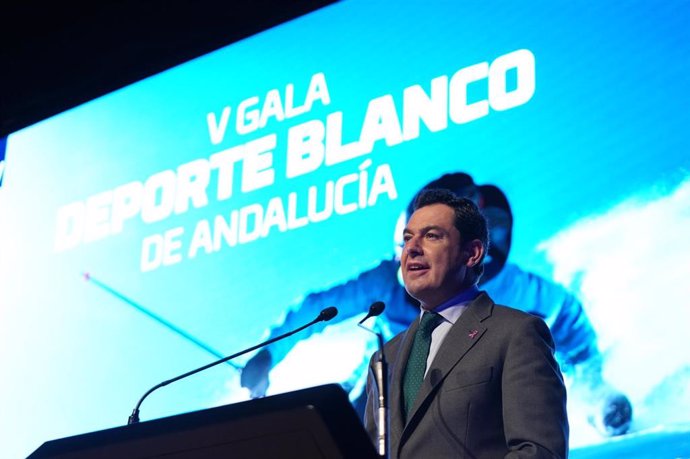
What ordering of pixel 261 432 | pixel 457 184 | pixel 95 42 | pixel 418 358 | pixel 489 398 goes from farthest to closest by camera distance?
pixel 95 42
pixel 457 184
pixel 418 358
pixel 489 398
pixel 261 432

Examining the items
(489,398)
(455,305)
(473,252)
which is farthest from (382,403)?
(473,252)

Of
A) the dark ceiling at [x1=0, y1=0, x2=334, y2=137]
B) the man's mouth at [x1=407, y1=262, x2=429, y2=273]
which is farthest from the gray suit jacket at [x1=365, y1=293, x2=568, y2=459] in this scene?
the dark ceiling at [x1=0, y1=0, x2=334, y2=137]

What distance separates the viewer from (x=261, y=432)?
1.66 m

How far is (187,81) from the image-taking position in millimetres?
5094

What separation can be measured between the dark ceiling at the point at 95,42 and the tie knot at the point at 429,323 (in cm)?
261

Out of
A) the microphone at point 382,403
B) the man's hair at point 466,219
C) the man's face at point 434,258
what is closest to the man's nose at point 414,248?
the man's face at point 434,258

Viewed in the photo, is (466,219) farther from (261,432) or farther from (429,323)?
(261,432)

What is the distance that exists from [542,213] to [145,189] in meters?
2.20

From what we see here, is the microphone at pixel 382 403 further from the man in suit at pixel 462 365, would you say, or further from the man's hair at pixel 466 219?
the man's hair at pixel 466 219

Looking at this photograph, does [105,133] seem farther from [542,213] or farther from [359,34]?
[542,213]

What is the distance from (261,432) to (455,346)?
948 mm

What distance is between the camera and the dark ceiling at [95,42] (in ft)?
17.0

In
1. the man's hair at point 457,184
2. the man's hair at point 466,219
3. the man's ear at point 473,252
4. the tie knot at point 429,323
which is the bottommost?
the tie knot at point 429,323

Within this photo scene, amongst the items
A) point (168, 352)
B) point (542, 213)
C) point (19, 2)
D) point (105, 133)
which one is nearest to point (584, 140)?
point (542, 213)
